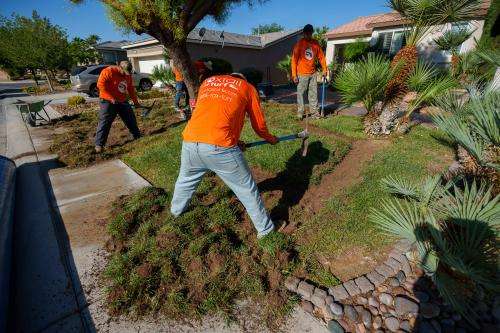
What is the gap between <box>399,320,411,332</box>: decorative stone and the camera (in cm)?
195

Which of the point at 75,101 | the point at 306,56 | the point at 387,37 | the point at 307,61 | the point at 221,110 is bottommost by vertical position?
the point at 75,101

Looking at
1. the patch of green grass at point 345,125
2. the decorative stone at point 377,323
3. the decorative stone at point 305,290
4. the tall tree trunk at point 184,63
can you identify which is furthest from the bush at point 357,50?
the decorative stone at point 377,323

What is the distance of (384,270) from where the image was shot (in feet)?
7.77

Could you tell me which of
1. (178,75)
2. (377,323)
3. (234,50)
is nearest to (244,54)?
(234,50)

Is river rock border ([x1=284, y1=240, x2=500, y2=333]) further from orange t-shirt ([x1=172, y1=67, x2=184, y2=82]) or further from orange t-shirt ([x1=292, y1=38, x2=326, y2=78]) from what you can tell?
orange t-shirt ([x1=172, y1=67, x2=184, y2=82])

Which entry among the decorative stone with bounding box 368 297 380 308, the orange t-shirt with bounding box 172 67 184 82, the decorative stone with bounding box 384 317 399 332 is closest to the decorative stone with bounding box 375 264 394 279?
the decorative stone with bounding box 368 297 380 308

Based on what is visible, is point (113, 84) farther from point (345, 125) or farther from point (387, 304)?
point (387, 304)

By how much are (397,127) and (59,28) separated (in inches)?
1136

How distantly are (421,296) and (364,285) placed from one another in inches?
16.7

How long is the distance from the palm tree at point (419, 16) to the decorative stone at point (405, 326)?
163 inches

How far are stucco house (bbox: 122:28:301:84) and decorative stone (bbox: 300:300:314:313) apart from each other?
58.5ft

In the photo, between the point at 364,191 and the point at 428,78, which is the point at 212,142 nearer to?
the point at 364,191

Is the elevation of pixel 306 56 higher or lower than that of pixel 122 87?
higher

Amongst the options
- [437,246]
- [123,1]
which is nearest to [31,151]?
[123,1]
